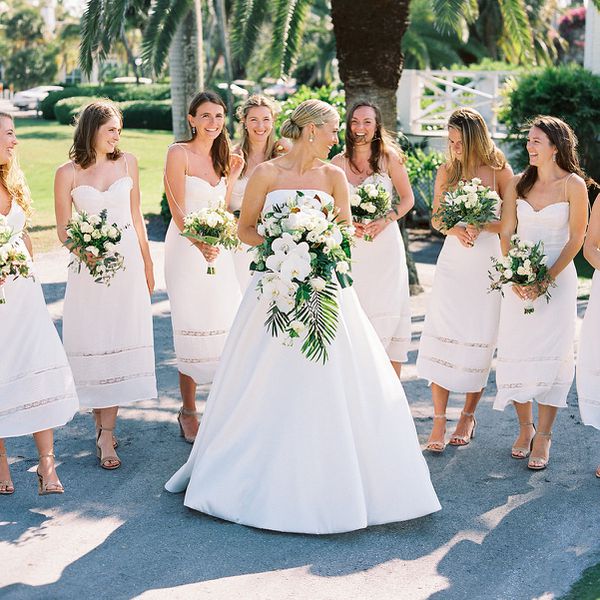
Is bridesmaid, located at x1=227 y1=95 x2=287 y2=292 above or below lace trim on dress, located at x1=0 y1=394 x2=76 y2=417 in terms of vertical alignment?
above

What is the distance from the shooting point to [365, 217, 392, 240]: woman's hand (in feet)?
23.8

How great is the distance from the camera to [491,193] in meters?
6.64

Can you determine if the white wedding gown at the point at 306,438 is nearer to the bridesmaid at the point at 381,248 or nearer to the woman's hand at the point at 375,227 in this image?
the woman's hand at the point at 375,227

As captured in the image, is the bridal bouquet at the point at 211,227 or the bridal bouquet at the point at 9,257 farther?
the bridal bouquet at the point at 211,227

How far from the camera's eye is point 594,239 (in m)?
6.45

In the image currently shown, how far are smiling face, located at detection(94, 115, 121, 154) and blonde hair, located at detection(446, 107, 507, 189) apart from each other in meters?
2.23

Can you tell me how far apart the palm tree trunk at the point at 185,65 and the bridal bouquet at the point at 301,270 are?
11.5 m

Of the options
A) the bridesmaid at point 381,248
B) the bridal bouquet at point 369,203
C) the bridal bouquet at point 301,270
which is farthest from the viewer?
the bridesmaid at point 381,248

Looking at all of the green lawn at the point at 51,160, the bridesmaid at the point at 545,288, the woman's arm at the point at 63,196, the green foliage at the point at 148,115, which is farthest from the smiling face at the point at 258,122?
the green foliage at the point at 148,115

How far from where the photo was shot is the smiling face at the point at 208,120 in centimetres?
701

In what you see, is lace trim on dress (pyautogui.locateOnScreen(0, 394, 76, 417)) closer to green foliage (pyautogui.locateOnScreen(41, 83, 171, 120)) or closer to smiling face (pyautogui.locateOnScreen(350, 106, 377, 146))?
smiling face (pyautogui.locateOnScreen(350, 106, 377, 146))

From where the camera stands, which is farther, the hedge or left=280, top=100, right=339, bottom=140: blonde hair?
the hedge

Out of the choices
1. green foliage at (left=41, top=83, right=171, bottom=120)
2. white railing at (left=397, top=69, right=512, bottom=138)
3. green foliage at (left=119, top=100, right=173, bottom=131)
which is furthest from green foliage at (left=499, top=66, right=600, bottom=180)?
green foliage at (left=41, top=83, right=171, bottom=120)

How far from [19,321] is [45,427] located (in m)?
0.65
